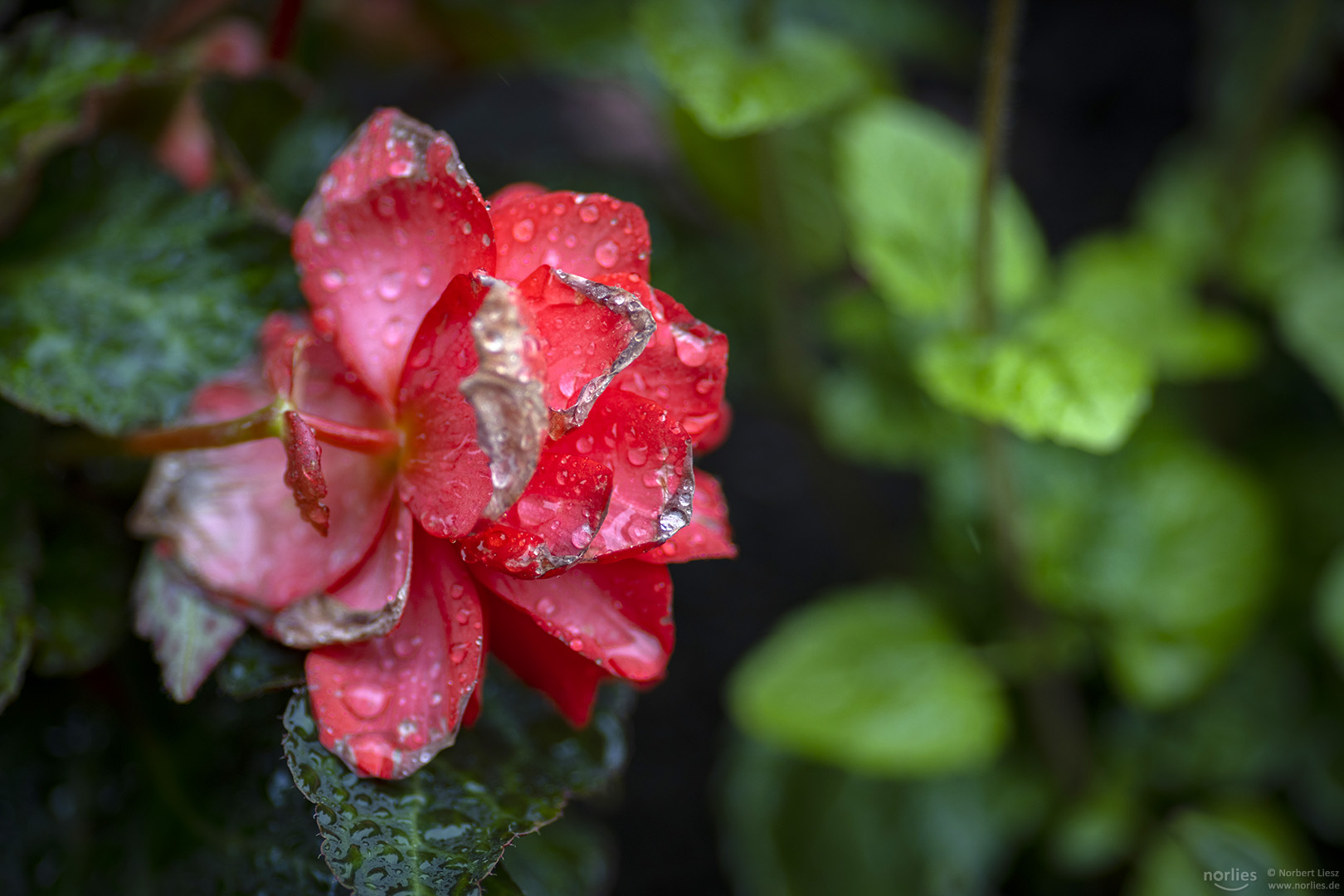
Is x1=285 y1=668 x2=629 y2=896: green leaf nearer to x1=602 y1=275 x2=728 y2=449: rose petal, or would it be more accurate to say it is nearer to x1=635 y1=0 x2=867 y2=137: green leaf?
x1=602 y1=275 x2=728 y2=449: rose petal

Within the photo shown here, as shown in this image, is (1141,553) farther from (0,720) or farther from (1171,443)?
(0,720)

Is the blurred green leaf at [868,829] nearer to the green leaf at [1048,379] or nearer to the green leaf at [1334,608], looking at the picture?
the green leaf at [1334,608]

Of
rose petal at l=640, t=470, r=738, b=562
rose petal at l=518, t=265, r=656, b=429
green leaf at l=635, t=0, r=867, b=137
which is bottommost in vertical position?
rose petal at l=640, t=470, r=738, b=562

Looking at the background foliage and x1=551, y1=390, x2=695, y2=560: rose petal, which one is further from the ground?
x1=551, y1=390, x2=695, y2=560: rose petal

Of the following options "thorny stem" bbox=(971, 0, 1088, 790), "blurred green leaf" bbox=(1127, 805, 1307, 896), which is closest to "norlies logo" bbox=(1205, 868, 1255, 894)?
"blurred green leaf" bbox=(1127, 805, 1307, 896)

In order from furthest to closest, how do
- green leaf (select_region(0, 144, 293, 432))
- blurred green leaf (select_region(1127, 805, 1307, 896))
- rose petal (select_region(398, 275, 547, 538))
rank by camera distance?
1. blurred green leaf (select_region(1127, 805, 1307, 896))
2. green leaf (select_region(0, 144, 293, 432))
3. rose petal (select_region(398, 275, 547, 538))

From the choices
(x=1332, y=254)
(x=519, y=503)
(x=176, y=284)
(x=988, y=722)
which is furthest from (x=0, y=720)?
(x=1332, y=254)

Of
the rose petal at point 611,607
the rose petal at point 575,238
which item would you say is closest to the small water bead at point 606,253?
the rose petal at point 575,238
